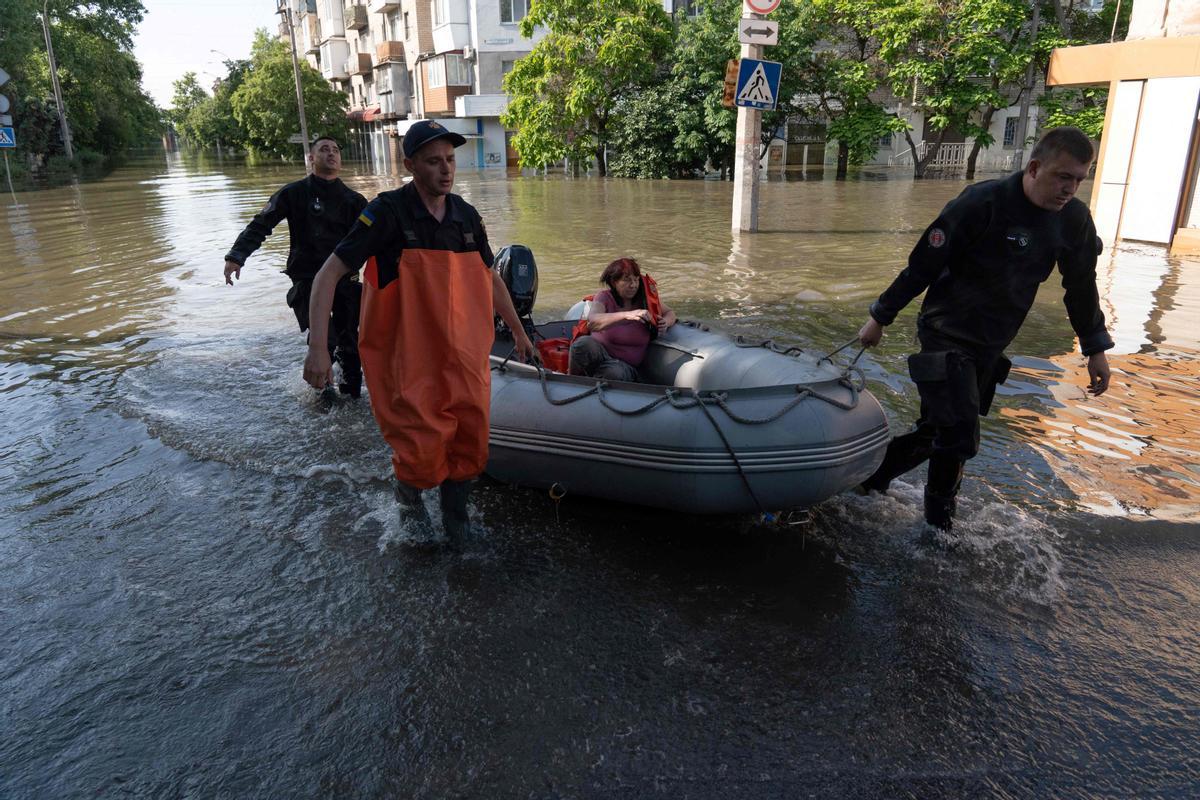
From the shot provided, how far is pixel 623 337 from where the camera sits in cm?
A: 509

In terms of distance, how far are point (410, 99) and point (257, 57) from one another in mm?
20561

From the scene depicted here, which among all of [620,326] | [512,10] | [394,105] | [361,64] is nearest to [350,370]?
[620,326]

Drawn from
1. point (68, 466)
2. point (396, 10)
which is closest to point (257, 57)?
point (396, 10)

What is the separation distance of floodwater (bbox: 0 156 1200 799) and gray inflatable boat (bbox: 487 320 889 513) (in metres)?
0.33

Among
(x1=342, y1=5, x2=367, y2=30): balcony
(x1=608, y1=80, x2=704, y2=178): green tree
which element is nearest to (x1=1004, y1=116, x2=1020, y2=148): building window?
(x1=608, y1=80, x2=704, y2=178): green tree

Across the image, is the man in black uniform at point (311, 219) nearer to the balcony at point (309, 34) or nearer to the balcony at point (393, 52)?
the balcony at point (393, 52)

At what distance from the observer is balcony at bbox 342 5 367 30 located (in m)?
53.3

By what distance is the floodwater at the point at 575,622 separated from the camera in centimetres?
269

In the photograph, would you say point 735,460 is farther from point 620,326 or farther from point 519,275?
point 519,275

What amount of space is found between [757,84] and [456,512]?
33.1 ft

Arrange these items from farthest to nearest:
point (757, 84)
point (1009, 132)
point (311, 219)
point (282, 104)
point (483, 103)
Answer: point (282, 104) → point (1009, 132) → point (483, 103) → point (757, 84) → point (311, 219)

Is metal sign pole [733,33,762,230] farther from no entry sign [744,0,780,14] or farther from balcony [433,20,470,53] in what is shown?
balcony [433,20,470,53]

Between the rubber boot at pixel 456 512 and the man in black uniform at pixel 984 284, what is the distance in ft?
6.58

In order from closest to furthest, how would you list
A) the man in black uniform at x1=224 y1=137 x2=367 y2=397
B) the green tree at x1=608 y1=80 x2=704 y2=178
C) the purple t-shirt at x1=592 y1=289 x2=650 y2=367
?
the purple t-shirt at x1=592 y1=289 x2=650 y2=367 < the man in black uniform at x1=224 y1=137 x2=367 y2=397 < the green tree at x1=608 y1=80 x2=704 y2=178
